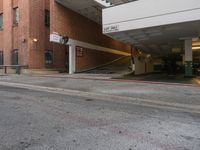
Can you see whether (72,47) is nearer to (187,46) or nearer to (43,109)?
(187,46)

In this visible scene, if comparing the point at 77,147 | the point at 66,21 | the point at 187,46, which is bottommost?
the point at 77,147

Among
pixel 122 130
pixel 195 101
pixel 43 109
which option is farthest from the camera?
pixel 195 101

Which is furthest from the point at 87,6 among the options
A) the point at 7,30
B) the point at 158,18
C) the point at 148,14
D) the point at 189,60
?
the point at 189,60

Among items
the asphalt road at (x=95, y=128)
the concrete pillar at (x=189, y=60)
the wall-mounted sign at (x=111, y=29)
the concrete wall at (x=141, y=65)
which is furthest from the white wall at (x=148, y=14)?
the asphalt road at (x=95, y=128)

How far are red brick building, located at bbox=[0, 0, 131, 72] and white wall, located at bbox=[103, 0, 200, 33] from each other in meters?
7.37

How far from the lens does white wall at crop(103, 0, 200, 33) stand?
13.2 m

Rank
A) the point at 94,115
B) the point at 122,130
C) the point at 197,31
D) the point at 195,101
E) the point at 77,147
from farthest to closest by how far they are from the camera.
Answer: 1. the point at 197,31
2. the point at 195,101
3. the point at 94,115
4. the point at 122,130
5. the point at 77,147

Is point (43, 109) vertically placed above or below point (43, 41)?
below

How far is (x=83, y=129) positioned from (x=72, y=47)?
1914cm

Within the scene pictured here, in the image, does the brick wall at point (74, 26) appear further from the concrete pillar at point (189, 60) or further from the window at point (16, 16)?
the concrete pillar at point (189, 60)

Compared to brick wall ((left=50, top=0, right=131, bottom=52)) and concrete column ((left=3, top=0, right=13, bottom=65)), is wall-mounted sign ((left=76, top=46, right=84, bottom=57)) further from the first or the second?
concrete column ((left=3, top=0, right=13, bottom=65))

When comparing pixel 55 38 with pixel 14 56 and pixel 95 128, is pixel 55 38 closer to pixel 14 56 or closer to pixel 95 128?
pixel 14 56

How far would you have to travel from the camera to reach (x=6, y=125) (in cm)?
496

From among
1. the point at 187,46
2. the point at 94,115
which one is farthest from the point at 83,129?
the point at 187,46
